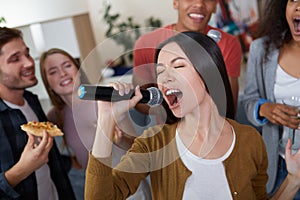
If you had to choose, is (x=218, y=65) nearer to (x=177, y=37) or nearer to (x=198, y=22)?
(x=177, y=37)

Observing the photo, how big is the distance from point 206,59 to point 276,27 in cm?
40

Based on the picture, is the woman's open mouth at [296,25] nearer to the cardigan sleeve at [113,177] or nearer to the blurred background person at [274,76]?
the blurred background person at [274,76]

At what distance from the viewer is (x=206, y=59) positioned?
0.66m

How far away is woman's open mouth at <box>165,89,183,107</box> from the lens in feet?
2.09

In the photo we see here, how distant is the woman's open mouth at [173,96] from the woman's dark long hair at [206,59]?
0.17 feet

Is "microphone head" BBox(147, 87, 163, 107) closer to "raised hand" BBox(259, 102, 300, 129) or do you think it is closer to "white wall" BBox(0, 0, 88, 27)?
"raised hand" BBox(259, 102, 300, 129)

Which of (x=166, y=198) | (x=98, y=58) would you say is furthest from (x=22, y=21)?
(x=166, y=198)

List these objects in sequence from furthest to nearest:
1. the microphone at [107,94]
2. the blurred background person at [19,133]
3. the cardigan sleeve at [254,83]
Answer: the cardigan sleeve at [254,83] → the blurred background person at [19,133] → the microphone at [107,94]

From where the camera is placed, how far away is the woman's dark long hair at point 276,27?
95 cm

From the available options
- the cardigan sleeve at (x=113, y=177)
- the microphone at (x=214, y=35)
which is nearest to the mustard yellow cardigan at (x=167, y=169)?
the cardigan sleeve at (x=113, y=177)

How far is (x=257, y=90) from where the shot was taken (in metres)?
0.99

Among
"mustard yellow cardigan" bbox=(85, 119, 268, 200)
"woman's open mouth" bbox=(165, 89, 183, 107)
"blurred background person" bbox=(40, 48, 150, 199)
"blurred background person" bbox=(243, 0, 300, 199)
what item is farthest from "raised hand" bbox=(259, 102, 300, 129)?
"blurred background person" bbox=(40, 48, 150, 199)

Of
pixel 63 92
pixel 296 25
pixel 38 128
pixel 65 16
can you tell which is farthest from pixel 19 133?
pixel 296 25

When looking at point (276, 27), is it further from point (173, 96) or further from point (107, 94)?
point (107, 94)
